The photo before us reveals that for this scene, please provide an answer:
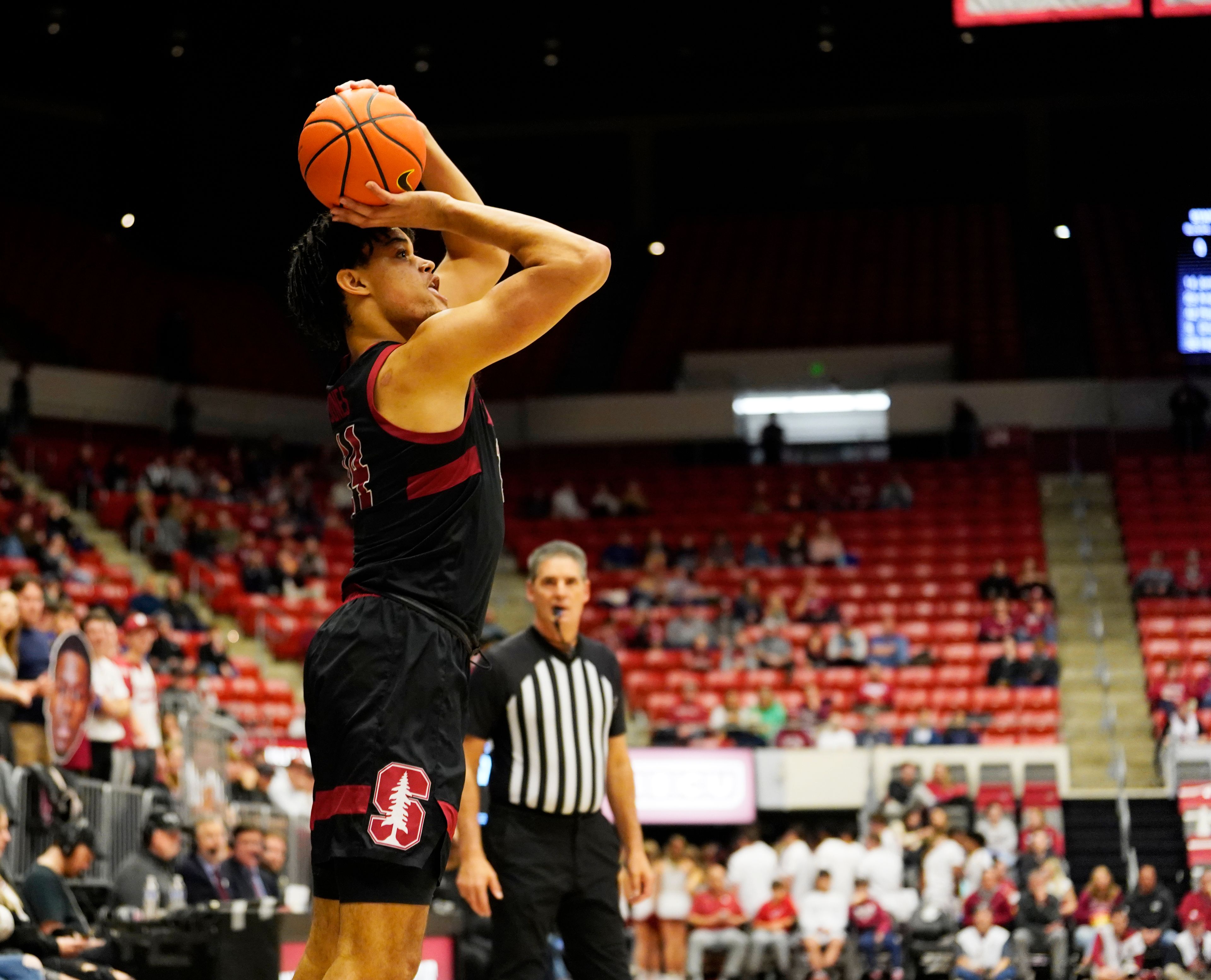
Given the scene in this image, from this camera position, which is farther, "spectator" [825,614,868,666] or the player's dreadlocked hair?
"spectator" [825,614,868,666]

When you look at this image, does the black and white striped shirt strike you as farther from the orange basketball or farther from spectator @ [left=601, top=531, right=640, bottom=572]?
spectator @ [left=601, top=531, right=640, bottom=572]

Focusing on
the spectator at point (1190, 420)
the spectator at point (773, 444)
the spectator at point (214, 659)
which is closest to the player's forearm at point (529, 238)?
the spectator at point (214, 659)

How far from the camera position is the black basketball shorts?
343 centimetres

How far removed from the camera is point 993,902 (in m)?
14.6

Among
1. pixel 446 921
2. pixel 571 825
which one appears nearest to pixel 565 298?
pixel 571 825

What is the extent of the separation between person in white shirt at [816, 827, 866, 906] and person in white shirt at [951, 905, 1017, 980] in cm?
144

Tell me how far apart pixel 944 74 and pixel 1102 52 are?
9.39 ft

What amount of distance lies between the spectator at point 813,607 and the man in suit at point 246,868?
1132 cm

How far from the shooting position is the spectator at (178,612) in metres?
17.7

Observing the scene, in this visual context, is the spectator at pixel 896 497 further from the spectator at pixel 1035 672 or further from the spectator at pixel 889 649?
the spectator at pixel 1035 672

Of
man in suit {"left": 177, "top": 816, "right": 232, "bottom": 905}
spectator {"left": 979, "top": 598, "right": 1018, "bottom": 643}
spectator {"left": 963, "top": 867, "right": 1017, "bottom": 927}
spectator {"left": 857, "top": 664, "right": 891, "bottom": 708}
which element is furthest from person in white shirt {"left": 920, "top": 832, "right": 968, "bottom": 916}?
man in suit {"left": 177, "top": 816, "right": 232, "bottom": 905}

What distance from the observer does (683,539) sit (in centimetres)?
2319

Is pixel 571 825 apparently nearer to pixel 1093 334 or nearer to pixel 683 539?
pixel 683 539

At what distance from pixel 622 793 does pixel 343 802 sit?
2.81m
